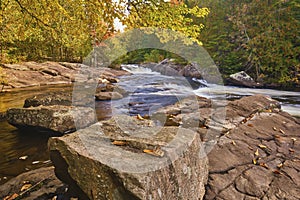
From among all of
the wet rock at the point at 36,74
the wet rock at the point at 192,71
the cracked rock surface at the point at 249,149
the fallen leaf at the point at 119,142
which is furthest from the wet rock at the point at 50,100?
the wet rock at the point at 192,71

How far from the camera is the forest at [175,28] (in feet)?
12.3

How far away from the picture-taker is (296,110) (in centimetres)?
1069

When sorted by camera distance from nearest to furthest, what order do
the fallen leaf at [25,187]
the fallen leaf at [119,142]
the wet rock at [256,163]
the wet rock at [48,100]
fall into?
the fallen leaf at [119,142], the fallen leaf at [25,187], the wet rock at [256,163], the wet rock at [48,100]

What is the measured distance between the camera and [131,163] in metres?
2.33

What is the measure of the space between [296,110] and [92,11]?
10882mm

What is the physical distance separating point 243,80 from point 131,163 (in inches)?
735

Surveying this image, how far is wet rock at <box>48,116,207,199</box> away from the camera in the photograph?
7.30ft

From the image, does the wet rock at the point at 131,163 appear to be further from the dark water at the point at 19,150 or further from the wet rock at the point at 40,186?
the dark water at the point at 19,150

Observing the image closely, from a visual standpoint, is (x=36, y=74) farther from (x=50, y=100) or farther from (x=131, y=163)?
(x=131, y=163)

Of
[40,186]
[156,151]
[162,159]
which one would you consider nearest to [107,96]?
[40,186]

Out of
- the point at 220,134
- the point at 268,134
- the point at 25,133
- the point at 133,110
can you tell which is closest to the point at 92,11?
the point at 220,134

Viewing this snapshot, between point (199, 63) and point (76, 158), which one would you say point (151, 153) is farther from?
point (199, 63)

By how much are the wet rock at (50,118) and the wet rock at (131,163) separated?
2916mm

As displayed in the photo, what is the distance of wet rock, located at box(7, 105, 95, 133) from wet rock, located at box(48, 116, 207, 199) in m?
2.92
